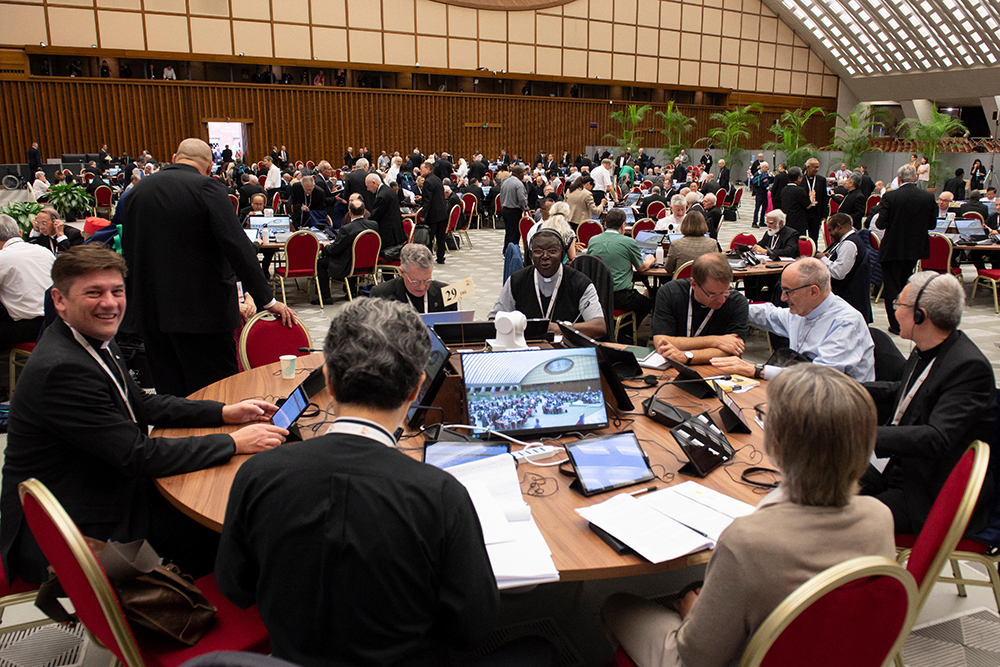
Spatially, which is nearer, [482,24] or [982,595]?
[982,595]

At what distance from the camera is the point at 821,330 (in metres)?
3.25

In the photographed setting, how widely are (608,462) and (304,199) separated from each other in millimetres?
8677

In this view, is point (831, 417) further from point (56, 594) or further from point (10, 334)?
point (10, 334)

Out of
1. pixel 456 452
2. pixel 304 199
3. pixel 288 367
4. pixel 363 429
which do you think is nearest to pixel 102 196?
pixel 304 199

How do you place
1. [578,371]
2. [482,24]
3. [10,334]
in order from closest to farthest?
[578,371] < [10,334] < [482,24]

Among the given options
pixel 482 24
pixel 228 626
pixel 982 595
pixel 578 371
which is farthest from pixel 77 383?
pixel 482 24

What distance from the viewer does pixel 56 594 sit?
175cm

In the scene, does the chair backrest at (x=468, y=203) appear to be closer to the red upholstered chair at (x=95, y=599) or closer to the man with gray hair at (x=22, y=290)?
the man with gray hair at (x=22, y=290)

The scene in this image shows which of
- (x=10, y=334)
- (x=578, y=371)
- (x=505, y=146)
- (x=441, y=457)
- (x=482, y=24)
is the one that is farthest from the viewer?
(x=505, y=146)

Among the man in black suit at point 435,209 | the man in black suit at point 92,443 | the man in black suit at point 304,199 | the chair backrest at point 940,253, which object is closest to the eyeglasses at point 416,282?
the man in black suit at point 92,443

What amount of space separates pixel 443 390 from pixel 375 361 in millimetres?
1006

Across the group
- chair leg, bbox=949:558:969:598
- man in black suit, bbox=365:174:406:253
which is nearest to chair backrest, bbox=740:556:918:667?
chair leg, bbox=949:558:969:598

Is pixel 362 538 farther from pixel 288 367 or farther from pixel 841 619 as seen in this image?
pixel 288 367

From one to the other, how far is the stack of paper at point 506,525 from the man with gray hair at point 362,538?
268 mm
